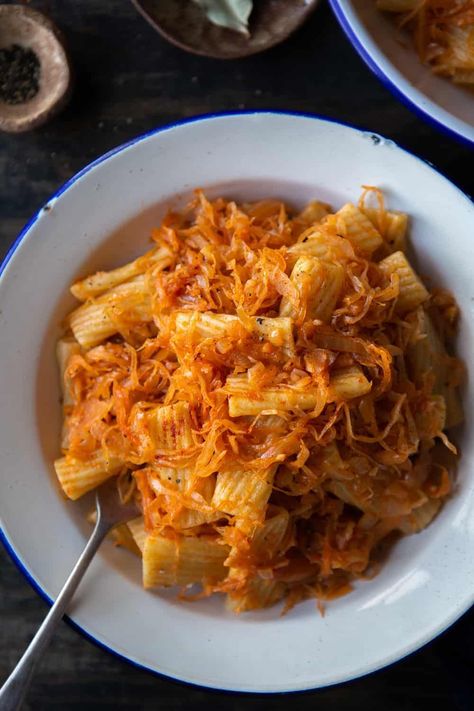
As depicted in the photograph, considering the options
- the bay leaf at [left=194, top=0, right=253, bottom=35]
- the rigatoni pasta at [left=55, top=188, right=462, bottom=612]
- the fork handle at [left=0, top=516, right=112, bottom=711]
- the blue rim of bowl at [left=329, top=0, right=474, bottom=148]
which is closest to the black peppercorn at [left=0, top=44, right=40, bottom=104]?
the bay leaf at [left=194, top=0, right=253, bottom=35]

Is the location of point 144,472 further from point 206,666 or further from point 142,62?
point 142,62

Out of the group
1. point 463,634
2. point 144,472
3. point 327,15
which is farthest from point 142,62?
point 463,634

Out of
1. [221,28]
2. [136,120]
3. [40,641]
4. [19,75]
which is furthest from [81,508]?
[221,28]

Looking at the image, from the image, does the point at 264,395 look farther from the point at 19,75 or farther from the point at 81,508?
the point at 19,75

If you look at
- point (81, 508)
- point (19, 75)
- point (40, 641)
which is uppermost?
point (19, 75)

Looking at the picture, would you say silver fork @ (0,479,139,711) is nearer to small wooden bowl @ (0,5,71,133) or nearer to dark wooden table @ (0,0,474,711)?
dark wooden table @ (0,0,474,711)

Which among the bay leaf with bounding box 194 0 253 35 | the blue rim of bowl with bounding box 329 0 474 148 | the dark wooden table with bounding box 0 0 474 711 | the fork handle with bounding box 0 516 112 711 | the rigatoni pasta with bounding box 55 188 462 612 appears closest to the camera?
the blue rim of bowl with bounding box 329 0 474 148

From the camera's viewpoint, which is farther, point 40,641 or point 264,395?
point 40,641
